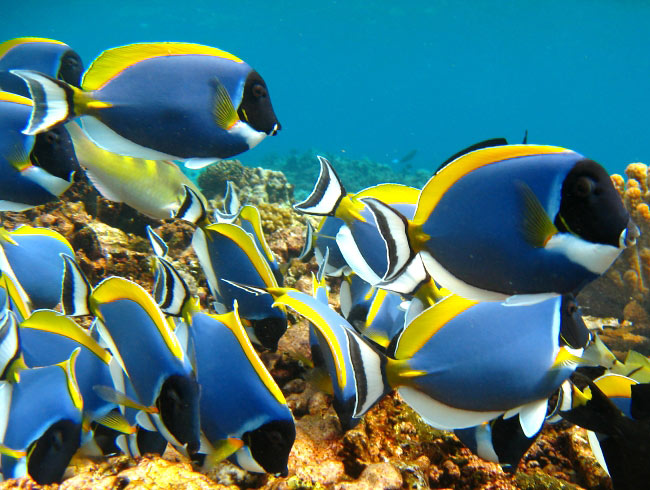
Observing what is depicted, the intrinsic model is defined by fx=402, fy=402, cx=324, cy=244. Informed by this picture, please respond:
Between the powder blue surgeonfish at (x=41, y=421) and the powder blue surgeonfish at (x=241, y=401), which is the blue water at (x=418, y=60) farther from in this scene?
the powder blue surgeonfish at (x=241, y=401)

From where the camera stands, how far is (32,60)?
2.71 metres

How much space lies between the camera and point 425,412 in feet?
4.39

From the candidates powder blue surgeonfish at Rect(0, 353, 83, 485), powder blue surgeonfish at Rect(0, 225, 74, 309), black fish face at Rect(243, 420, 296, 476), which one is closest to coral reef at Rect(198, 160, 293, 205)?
powder blue surgeonfish at Rect(0, 225, 74, 309)

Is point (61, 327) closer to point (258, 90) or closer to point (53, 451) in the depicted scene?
point (53, 451)

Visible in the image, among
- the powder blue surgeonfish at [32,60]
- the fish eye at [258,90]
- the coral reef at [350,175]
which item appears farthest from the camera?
the coral reef at [350,175]

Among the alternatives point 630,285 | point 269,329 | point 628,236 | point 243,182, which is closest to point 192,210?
point 269,329

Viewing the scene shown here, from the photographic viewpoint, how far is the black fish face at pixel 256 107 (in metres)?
1.66

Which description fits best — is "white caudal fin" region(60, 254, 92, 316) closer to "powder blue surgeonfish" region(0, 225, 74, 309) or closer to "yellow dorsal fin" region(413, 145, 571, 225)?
"powder blue surgeonfish" region(0, 225, 74, 309)

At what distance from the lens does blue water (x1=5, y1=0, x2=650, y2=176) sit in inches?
1956

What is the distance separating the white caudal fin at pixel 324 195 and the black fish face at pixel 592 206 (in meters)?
1.00

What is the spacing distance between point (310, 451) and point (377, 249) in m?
1.04

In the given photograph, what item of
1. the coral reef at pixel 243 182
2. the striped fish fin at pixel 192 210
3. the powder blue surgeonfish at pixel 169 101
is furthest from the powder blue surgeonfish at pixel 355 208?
the coral reef at pixel 243 182

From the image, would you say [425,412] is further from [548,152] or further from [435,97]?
[435,97]

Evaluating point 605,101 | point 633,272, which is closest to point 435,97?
point 605,101
